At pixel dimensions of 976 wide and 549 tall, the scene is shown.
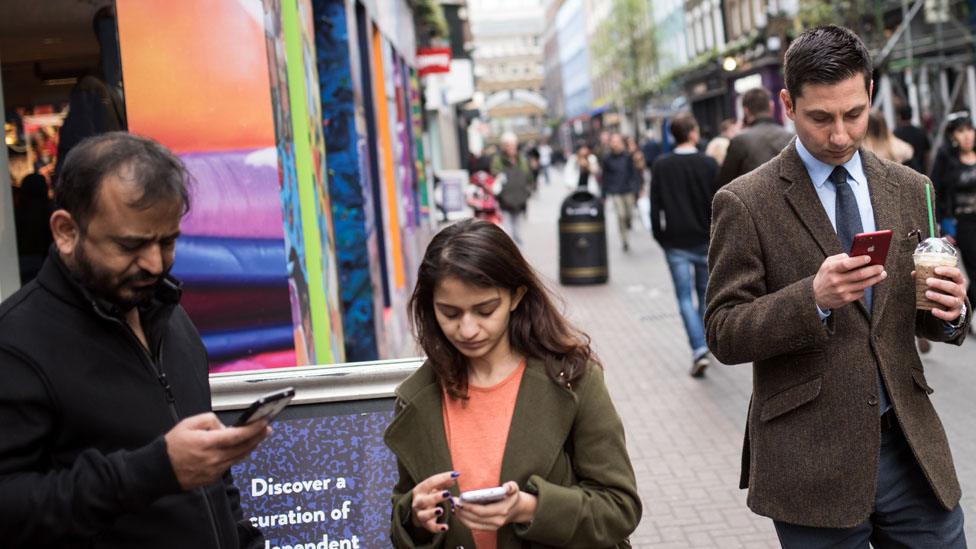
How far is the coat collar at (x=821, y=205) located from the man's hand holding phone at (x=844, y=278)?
0.21m

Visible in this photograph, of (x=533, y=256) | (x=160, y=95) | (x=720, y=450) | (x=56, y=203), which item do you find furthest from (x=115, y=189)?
(x=533, y=256)

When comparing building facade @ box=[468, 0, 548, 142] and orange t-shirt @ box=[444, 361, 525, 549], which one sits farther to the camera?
building facade @ box=[468, 0, 548, 142]

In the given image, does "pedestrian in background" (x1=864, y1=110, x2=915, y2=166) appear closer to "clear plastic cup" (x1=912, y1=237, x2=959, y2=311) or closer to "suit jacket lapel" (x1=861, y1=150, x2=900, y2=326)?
"suit jacket lapel" (x1=861, y1=150, x2=900, y2=326)

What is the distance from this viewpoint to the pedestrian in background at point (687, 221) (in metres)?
9.51

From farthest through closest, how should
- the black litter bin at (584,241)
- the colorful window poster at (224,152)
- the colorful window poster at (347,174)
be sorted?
the black litter bin at (584,241) < the colorful window poster at (347,174) < the colorful window poster at (224,152)

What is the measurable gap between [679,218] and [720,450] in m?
2.87

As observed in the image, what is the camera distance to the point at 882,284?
2.95 metres

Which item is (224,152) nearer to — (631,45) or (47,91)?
(47,91)

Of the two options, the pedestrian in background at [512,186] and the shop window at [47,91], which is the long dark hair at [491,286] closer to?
the shop window at [47,91]

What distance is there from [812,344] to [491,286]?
30.6 inches

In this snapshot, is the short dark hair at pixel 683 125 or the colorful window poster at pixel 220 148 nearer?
the colorful window poster at pixel 220 148

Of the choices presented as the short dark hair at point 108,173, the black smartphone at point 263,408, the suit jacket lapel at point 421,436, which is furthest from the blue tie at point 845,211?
the short dark hair at point 108,173

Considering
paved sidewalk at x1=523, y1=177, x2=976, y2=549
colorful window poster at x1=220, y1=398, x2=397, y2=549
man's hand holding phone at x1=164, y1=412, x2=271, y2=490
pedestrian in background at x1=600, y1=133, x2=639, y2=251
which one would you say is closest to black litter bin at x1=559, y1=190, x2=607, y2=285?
paved sidewalk at x1=523, y1=177, x2=976, y2=549

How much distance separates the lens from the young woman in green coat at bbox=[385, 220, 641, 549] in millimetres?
2678
